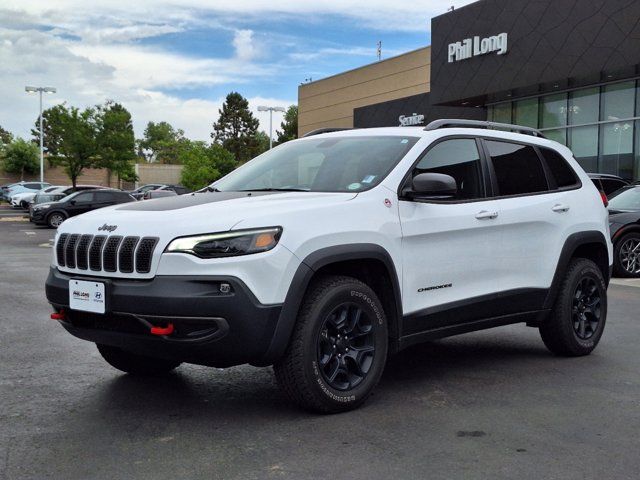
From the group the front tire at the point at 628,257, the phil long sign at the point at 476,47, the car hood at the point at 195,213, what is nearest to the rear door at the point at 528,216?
the car hood at the point at 195,213

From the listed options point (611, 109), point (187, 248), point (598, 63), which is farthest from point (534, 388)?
point (611, 109)

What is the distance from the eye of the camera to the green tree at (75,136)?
147 feet

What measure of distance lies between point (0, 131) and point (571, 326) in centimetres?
13769

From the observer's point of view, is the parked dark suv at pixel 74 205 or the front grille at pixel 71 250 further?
the parked dark suv at pixel 74 205

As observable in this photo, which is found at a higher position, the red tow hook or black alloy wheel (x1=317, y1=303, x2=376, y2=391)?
the red tow hook

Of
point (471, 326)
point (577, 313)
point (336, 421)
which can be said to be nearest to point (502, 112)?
point (577, 313)

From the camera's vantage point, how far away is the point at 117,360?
17.8 feet

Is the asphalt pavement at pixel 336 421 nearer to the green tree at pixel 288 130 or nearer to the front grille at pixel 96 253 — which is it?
the front grille at pixel 96 253

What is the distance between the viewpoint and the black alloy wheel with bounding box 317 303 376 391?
4496mm

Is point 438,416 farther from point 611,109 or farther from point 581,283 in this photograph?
point 611,109

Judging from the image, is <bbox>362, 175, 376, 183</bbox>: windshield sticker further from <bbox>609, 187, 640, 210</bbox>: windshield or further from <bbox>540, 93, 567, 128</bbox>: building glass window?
<bbox>540, 93, 567, 128</bbox>: building glass window

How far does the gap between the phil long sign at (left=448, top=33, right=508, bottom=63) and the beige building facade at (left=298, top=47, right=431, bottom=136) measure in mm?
9534

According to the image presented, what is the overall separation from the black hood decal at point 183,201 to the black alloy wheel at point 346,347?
95 cm

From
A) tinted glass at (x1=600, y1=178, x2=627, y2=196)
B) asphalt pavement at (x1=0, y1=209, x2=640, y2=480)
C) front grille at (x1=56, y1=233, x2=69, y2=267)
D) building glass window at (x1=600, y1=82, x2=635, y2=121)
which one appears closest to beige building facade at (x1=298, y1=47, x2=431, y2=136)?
building glass window at (x1=600, y1=82, x2=635, y2=121)
